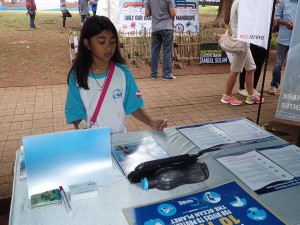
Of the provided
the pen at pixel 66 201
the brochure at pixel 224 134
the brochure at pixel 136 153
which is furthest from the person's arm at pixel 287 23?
the pen at pixel 66 201

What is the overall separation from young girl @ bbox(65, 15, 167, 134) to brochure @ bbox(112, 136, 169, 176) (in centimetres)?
19

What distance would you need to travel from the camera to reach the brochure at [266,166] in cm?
121

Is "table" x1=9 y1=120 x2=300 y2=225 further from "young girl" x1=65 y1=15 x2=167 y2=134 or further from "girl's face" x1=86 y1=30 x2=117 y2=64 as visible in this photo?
"girl's face" x1=86 y1=30 x2=117 y2=64

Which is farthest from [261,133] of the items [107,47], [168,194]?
[107,47]

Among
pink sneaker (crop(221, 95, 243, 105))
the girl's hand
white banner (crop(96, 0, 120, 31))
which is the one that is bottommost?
pink sneaker (crop(221, 95, 243, 105))

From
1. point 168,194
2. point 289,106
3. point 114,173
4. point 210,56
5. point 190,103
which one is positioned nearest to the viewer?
point 168,194

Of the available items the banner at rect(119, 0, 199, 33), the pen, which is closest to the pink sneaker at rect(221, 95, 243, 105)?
the banner at rect(119, 0, 199, 33)

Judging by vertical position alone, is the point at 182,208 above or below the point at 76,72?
below

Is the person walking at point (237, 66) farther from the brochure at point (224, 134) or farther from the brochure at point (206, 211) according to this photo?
the brochure at point (206, 211)

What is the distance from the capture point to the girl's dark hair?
5.62 ft

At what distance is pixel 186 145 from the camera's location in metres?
1.53

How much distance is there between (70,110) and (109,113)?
9.5 inches

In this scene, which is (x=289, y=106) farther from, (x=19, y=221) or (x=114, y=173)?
(x=19, y=221)

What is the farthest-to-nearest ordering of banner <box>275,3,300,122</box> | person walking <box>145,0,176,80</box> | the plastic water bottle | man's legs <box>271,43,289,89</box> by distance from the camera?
person walking <box>145,0,176,80</box>, man's legs <box>271,43,289,89</box>, banner <box>275,3,300,122</box>, the plastic water bottle
